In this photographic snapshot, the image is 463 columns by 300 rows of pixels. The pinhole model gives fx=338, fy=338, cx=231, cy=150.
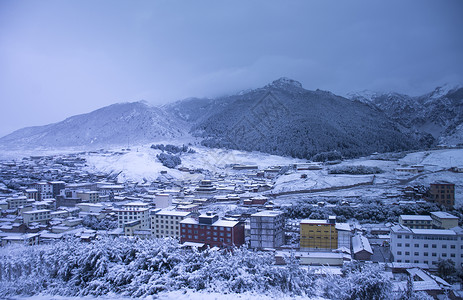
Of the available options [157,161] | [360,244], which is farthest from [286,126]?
[360,244]

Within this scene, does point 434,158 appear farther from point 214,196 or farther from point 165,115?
point 165,115

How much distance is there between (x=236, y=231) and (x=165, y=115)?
183 ft

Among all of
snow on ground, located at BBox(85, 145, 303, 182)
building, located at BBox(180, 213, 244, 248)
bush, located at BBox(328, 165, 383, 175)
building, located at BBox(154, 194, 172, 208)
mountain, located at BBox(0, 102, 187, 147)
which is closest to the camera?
building, located at BBox(180, 213, 244, 248)

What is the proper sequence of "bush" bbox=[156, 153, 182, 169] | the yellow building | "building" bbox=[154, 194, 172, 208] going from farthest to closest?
1. "bush" bbox=[156, 153, 182, 169]
2. "building" bbox=[154, 194, 172, 208]
3. the yellow building

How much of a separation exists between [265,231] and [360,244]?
2401 millimetres

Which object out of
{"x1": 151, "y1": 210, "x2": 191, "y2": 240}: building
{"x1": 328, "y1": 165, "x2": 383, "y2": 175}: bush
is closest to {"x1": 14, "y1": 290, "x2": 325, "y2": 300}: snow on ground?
{"x1": 151, "y1": 210, "x2": 191, "y2": 240}: building

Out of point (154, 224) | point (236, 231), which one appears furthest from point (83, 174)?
point (236, 231)

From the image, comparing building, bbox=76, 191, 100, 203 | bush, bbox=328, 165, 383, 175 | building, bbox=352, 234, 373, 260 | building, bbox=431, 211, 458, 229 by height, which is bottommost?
building, bbox=352, 234, 373, 260

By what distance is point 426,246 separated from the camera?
7.81m

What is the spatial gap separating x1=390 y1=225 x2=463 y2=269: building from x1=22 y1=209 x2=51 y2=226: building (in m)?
11.5

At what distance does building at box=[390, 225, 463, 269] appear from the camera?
7.66 metres

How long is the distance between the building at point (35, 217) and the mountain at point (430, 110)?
4231 cm

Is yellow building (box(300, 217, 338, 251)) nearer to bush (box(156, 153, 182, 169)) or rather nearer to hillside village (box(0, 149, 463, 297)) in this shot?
hillside village (box(0, 149, 463, 297))

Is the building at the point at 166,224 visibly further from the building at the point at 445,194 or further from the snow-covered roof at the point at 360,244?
the building at the point at 445,194
